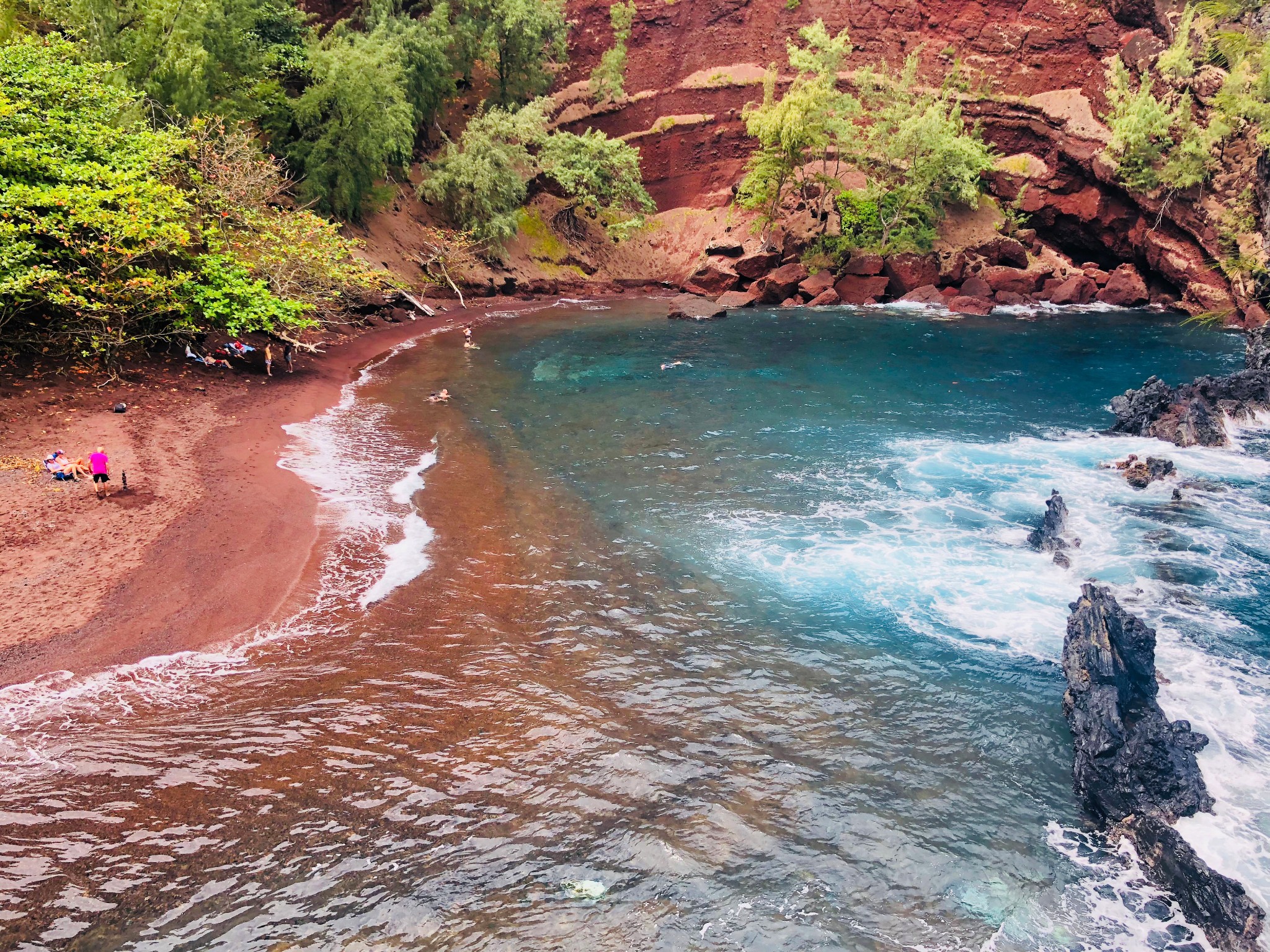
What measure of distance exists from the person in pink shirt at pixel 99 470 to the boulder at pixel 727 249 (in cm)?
4395

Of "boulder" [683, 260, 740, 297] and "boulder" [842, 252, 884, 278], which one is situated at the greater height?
"boulder" [842, 252, 884, 278]

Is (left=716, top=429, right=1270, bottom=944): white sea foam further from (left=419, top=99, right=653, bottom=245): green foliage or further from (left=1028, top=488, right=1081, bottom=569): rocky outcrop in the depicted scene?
(left=419, top=99, right=653, bottom=245): green foliage

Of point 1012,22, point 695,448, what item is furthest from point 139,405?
point 1012,22

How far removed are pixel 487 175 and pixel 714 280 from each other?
16.2 m

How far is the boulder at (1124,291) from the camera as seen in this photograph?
47969 millimetres

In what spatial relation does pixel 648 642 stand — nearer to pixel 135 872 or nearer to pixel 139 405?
pixel 135 872

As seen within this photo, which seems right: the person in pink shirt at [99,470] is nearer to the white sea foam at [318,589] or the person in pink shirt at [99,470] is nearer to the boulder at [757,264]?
the white sea foam at [318,589]

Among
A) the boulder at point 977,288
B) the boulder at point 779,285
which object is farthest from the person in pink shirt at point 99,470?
the boulder at point 977,288

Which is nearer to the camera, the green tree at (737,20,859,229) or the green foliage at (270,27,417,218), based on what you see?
the green foliage at (270,27,417,218)

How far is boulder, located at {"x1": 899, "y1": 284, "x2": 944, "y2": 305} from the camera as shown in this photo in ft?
160

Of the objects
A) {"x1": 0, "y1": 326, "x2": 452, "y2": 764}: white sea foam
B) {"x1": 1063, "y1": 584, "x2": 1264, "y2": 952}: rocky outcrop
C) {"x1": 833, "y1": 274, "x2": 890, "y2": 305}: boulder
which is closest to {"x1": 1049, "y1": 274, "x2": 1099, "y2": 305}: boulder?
{"x1": 833, "y1": 274, "x2": 890, "y2": 305}: boulder

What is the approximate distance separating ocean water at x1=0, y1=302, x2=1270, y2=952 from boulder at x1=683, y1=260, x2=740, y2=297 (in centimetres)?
3233

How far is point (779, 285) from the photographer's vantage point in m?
50.1

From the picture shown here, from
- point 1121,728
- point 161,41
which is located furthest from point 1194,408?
point 161,41
